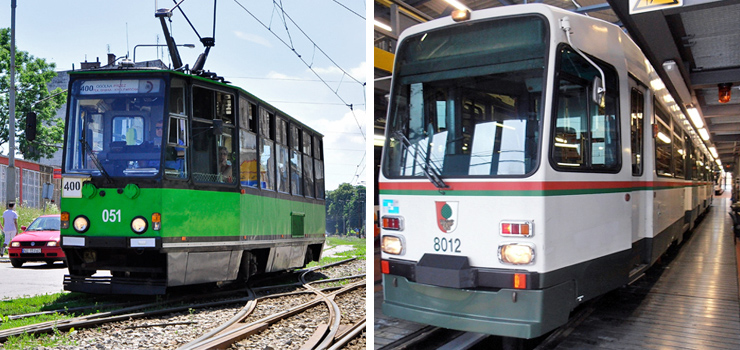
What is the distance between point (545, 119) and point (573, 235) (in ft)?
3.00

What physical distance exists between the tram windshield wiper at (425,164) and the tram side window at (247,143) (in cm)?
375

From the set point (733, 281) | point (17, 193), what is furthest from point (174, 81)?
point (733, 281)

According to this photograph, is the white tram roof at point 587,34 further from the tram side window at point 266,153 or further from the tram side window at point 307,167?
the tram side window at point 307,167

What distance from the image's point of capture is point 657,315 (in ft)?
19.7

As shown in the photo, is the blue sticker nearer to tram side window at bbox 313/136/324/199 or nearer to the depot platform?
the depot platform

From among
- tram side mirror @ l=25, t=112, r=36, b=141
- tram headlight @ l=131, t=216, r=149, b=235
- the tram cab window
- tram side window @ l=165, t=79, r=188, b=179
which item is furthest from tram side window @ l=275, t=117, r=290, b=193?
tram side mirror @ l=25, t=112, r=36, b=141

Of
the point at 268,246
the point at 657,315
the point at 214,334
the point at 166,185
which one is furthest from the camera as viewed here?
the point at 268,246

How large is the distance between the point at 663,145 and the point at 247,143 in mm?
5282

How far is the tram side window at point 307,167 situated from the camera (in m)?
11.3

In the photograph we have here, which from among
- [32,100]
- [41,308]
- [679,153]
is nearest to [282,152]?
[32,100]

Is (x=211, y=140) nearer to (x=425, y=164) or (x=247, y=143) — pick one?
(x=247, y=143)

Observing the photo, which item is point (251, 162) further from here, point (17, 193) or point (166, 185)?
point (17, 193)

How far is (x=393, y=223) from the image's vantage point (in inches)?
195

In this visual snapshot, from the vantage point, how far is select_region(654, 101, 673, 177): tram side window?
6.94 metres
